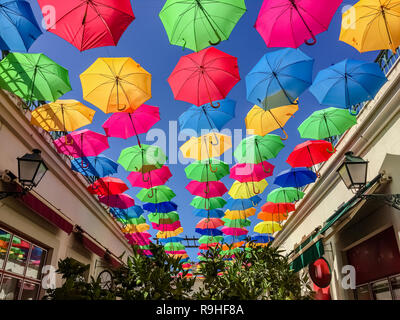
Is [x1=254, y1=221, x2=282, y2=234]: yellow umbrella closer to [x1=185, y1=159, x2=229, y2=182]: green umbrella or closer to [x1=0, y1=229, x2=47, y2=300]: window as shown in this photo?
[x1=185, y1=159, x2=229, y2=182]: green umbrella

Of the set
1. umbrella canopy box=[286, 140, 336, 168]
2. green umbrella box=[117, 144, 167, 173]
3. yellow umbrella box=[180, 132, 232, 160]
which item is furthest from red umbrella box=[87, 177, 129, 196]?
umbrella canopy box=[286, 140, 336, 168]

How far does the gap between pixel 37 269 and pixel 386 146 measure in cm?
868

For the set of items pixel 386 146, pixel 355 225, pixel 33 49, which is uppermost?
pixel 33 49

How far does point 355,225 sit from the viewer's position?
7.86 metres

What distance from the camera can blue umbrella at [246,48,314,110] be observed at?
6.02m

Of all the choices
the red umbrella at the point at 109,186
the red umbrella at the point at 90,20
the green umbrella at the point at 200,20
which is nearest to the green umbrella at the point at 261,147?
the green umbrella at the point at 200,20

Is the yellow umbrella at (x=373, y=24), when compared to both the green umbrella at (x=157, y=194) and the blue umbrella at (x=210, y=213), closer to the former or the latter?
the green umbrella at (x=157, y=194)

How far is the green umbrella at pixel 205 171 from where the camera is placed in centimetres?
995

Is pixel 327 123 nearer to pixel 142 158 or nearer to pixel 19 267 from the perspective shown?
pixel 142 158

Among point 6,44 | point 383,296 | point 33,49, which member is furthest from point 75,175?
point 383,296

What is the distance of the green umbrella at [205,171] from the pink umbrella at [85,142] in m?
3.02

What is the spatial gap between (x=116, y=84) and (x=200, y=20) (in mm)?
2113
